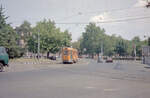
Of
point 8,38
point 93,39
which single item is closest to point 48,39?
point 8,38

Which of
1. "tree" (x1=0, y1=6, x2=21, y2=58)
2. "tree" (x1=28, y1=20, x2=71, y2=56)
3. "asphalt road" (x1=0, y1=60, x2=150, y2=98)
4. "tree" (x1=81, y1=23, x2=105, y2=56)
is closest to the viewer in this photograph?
"asphalt road" (x1=0, y1=60, x2=150, y2=98)

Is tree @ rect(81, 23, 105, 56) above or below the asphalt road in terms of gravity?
above

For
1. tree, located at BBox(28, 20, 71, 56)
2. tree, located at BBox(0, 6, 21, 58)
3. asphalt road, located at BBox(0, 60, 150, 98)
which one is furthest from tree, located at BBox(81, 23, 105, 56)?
asphalt road, located at BBox(0, 60, 150, 98)

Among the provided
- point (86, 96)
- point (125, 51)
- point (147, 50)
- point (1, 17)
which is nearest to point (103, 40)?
point (125, 51)

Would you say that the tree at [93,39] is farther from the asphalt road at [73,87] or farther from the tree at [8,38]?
the asphalt road at [73,87]

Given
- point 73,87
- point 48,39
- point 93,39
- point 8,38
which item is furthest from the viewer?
point 93,39

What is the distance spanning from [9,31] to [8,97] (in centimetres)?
4183

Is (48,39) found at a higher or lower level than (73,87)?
higher

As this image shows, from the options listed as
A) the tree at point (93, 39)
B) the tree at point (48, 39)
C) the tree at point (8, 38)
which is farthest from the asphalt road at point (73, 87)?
the tree at point (93, 39)

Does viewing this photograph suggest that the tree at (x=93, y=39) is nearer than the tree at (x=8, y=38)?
No

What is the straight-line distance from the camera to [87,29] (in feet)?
358

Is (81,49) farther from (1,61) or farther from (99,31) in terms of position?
(1,61)

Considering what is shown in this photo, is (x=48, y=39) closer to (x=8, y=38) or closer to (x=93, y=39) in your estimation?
(x=8, y=38)

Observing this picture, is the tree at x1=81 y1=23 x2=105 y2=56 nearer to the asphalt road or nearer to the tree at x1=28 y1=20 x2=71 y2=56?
the tree at x1=28 y1=20 x2=71 y2=56
